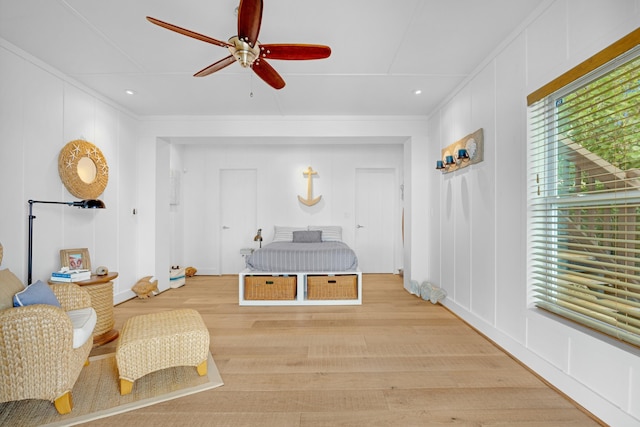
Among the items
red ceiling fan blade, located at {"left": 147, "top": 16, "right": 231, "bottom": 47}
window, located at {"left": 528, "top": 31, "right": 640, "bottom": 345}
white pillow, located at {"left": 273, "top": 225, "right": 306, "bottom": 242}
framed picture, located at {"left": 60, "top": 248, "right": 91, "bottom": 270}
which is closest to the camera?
window, located at {"left": 528, "top": 31, "right": 640, "bottom": 345}

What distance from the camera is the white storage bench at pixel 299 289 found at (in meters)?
3.70

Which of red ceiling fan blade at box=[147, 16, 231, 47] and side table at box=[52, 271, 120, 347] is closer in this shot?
red ceiling fan blade at box=[147, 16, 231, 47]

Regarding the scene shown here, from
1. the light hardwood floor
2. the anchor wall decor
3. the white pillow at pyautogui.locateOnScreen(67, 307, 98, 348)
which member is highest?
the anchor wall decor

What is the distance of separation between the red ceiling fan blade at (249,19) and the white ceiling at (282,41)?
0.44m

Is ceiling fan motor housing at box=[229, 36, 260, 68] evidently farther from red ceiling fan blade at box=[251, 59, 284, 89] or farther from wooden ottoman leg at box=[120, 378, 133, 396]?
wooden ottoman leg at box=[120, 378, 133, 396]

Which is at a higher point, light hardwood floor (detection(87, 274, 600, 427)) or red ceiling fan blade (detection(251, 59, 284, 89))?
red ceiling fan blade (detection(251, 59, 284, 89))

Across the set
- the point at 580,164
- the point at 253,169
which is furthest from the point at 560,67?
the point at 253,169

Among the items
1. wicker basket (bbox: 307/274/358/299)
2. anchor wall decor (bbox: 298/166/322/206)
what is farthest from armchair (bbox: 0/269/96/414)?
anchor wall decor (bbox: 298/166/322/206)

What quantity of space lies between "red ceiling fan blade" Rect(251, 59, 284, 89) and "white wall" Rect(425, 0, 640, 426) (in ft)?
5.99

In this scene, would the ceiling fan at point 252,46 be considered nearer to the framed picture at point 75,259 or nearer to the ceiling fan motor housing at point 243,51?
the ceiling fan motor housing at point 243,51

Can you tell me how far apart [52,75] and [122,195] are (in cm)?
148

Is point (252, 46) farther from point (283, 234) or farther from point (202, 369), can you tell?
point (283, 234)

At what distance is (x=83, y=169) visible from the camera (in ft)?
10.2

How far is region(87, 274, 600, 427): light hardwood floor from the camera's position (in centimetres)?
162
